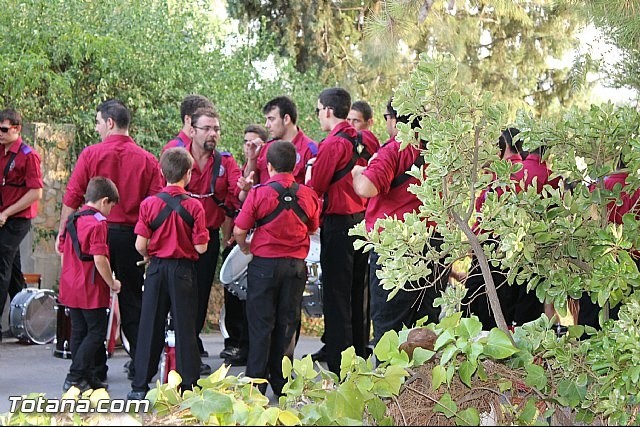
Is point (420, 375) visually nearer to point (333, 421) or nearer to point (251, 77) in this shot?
point (333, 421)

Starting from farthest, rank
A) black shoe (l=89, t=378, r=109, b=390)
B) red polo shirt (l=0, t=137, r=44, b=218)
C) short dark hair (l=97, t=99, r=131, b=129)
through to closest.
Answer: red polo shirt (l=0, t=137, r=44, b=218), short dark hair (l=97, t=99, r=131, b=129), black shoe (l=89, t=378, r=109, b=390)

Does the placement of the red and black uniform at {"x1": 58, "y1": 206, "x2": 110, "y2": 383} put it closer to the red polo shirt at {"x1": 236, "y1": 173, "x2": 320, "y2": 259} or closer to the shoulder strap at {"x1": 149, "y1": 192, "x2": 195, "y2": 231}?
the shoulder strap at {"x1": 149, "y1": 192, "x2": 195, "y2": 231}

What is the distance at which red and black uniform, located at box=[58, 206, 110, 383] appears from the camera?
727cm

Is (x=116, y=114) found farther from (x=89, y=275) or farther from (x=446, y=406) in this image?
(x=446, y=406)

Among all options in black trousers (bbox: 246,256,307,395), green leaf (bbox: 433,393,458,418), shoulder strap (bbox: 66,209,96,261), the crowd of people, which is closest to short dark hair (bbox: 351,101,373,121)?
the crowd of people

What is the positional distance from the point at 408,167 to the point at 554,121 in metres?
2.33

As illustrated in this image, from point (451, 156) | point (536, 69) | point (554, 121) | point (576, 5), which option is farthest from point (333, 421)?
point (536, 69)

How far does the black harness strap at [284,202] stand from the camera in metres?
7.11

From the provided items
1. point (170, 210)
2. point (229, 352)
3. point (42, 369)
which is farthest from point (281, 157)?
point (42, 369)

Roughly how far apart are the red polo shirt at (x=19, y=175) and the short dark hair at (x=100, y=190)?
1.85 metres

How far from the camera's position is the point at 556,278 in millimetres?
3844

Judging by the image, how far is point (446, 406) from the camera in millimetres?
3158

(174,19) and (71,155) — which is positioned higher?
(174,19)

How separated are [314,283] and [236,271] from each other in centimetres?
134
